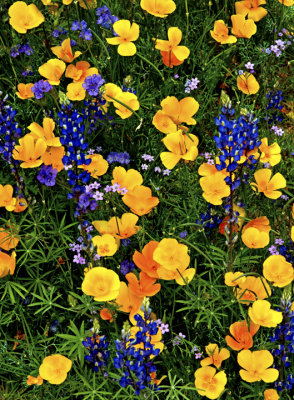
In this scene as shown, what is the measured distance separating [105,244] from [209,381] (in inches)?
33.9

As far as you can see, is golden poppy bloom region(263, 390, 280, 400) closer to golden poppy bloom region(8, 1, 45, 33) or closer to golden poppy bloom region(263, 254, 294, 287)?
golden poppy bloom region(263, 254, 294, 287)

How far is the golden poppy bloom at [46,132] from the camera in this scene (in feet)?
9.94

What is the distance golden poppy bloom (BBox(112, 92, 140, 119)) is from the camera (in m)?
3.17

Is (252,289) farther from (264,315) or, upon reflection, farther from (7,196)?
(7,196)

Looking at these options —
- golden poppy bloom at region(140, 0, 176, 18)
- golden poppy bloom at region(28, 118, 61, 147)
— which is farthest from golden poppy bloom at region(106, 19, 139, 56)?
golden poppy bloom at region(28, 118, 61, 147)

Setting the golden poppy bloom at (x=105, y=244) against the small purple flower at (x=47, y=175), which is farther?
the small purple flower at (x=47, y=175)

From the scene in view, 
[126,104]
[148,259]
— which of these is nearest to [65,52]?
[126,104]

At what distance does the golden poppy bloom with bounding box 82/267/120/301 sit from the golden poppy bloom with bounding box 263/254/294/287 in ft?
2.51

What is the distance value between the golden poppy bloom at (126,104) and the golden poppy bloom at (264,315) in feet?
4.63

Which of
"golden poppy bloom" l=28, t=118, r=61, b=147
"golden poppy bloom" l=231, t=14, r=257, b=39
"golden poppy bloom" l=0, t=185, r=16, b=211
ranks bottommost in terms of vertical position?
"golden poppy bloom" l=0, t=185, r=16, b=211

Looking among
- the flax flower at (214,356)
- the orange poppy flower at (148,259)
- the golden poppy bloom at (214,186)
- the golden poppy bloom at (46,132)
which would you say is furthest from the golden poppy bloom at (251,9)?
the flax flower at (214,356)

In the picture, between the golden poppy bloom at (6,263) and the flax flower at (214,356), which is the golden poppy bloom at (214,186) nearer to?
the flax flower at (214,356)

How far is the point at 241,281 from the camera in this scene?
2609 mm

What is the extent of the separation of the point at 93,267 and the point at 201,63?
6.41ft
